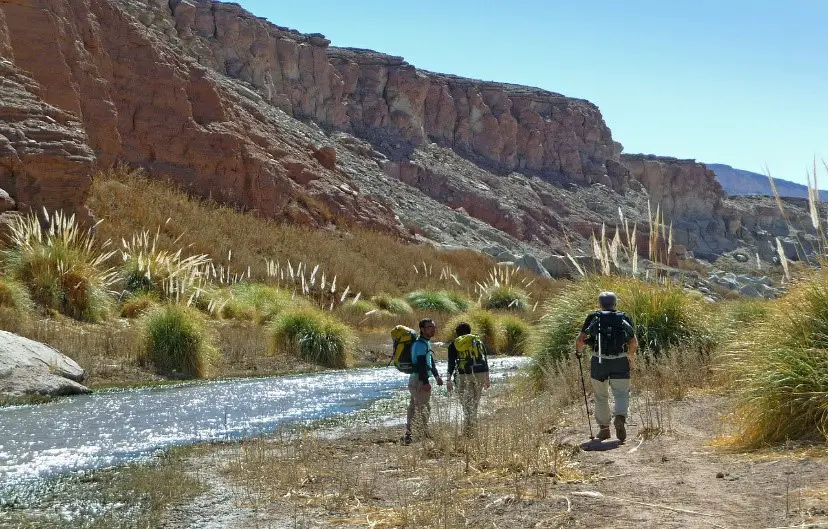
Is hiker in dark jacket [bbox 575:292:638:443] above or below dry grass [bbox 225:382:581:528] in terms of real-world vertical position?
above

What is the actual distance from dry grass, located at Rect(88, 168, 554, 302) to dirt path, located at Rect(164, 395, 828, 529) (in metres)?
20.6

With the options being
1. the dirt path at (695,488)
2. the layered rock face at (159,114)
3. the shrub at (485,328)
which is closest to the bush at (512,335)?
the shrub at (485,328)

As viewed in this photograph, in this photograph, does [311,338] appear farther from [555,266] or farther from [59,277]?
[555,266]

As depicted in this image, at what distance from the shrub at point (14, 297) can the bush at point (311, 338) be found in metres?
4.70

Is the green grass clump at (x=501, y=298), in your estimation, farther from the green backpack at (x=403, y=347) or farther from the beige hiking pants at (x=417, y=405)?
the beige hiking pants at (x=417, y=405)

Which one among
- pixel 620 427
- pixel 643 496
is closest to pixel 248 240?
pixel 620 427

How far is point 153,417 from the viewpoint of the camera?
36.1 ft

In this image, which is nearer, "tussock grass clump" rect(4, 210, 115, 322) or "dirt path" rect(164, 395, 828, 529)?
"dirt path" rect(164, 395, 828, 529)

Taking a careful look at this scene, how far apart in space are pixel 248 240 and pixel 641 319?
24581 millimetres

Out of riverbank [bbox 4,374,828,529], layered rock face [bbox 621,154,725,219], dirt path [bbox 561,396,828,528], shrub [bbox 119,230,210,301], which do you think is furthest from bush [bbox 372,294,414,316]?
layered rock face [bbox 621,154,725,219]

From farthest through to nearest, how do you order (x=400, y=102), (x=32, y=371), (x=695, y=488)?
1. (x=400, y=102)
2. (x=32, y=371)
3. (x=695, y=488)

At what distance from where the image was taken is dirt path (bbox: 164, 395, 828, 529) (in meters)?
5.25

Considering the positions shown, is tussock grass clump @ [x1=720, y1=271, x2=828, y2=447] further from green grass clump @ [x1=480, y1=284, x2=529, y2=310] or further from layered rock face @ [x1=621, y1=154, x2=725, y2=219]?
layered rock face @ [x1=621, y1=154, x2=725, y2=219]

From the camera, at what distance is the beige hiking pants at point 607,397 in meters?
8.22
